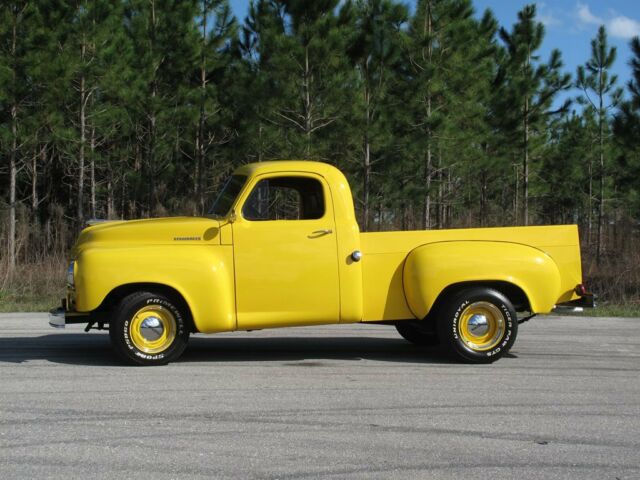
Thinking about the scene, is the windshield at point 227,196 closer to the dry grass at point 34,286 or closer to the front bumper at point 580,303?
the front bumper at point 580,303

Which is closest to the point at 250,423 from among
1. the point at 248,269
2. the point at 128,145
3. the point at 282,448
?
the point at 282,448

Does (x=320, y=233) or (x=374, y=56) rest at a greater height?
(x=374, y=56)

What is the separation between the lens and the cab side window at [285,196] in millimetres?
7953

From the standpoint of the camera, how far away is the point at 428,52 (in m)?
26.6

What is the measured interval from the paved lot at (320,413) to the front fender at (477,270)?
0.74 m

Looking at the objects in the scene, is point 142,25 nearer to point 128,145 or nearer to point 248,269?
point 128,145

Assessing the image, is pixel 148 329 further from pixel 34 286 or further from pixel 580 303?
pixel 34 286

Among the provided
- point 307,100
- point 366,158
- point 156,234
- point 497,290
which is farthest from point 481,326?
point 366,158

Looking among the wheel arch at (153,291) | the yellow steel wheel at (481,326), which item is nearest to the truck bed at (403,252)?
the yellow steel wheel at (481,326)

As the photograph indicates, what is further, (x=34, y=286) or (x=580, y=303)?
(x=34, y=286)

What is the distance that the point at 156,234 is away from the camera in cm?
785

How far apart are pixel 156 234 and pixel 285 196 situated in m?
1.50

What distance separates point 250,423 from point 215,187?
26752mm

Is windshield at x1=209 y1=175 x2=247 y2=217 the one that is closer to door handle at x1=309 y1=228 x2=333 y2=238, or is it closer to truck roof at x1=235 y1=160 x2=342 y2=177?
truck roof at x1=235 y1=160 x2=342 y2=177
